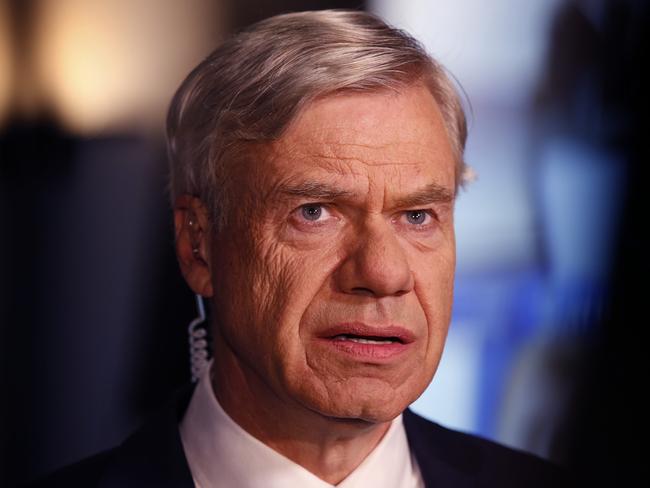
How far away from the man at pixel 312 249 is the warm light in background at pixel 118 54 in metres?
0.31

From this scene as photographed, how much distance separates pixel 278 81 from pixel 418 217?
363 mm

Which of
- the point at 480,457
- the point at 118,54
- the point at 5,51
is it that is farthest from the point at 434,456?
the point at 5,51

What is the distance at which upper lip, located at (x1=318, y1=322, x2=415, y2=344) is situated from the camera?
1688mm

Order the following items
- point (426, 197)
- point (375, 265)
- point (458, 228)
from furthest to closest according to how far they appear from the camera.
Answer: point (458, 228), point (426, 197), point (375, 265)

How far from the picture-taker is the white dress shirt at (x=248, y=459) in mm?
1816

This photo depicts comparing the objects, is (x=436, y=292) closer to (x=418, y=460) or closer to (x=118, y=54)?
(x=418, y=460)

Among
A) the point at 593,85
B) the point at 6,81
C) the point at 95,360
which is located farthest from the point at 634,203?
the point at 6,81

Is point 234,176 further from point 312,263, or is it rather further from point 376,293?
point 376,293

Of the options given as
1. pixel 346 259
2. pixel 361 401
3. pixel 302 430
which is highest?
pixel 346 259

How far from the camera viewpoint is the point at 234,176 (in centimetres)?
182

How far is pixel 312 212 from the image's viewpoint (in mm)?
1749

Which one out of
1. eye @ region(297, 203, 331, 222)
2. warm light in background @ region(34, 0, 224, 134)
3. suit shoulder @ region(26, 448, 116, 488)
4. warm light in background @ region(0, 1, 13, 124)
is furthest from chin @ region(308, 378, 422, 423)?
warm light in background @ region(0, 1, 13, 124)

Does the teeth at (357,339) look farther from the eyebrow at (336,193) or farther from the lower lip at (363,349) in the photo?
the eyebrow at (336,193)

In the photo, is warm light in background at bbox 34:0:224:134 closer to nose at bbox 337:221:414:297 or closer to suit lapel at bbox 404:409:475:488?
nose at bbox 337:221:414:297
